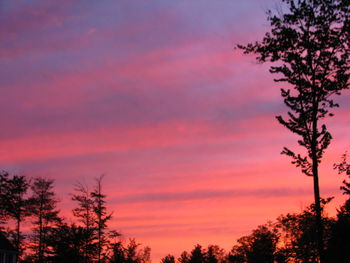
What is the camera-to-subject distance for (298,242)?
254 feet

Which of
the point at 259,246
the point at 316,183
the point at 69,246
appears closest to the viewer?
the point at 316,183

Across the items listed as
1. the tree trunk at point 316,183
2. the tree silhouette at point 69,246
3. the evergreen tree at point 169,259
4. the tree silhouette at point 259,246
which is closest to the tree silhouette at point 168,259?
the evergreen tree at point 169,259

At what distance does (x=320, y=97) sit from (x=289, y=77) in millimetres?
2140

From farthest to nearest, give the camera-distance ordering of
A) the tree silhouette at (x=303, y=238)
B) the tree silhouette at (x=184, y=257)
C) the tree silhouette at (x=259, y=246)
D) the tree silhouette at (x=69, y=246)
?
the tree silhouette at (x=184, y=257) < the tree silhouette at (x=259, y=246) < the tree silhouette at (x=303, y=238) < the tree silhouette at (x=69, y=246)

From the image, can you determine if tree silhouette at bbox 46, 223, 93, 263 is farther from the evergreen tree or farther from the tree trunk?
the evergreen tree

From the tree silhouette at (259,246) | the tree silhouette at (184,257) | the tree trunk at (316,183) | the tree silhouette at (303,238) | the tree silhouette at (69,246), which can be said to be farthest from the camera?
the tree silhouette at (184,257)

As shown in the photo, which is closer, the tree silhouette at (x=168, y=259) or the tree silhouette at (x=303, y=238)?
the tree silhouette at (x=303, y=238)

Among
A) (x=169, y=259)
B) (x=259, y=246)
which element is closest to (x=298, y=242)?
(x=259, y=246)

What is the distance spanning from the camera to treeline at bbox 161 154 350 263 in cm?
4470

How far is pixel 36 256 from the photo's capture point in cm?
6775

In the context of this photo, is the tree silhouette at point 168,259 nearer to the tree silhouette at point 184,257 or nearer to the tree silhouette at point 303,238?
the tree silhouette at point 184,257

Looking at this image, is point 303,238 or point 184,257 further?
point 184,257

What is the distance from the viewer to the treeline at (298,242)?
1760 inches

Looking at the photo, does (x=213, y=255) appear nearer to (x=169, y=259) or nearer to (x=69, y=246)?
(x=169, y=259)
